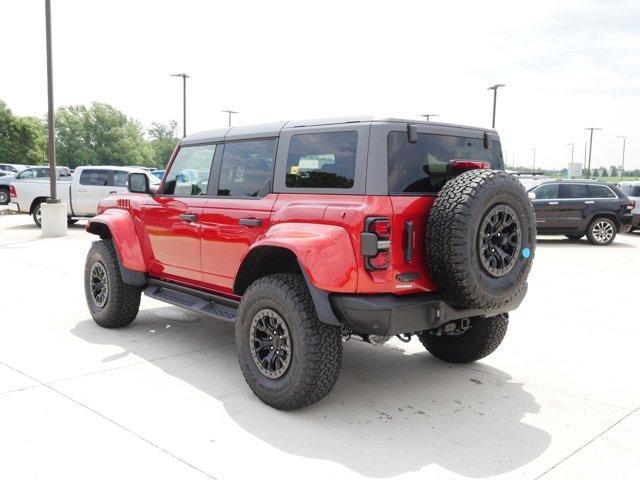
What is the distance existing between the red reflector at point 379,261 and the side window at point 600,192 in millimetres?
13223

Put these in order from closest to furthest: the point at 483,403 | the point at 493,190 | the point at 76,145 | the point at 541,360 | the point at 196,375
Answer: the point at 493,190 → the point at 483,403 → the point at 196,375 → the point at 541,360 → the point at 76,145

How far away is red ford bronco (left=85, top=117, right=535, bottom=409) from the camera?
138 inches

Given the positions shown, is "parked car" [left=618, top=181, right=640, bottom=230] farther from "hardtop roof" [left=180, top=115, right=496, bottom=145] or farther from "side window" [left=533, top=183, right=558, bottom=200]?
"hardtop roof" [left=180, top=115, right=496, bottom=145]

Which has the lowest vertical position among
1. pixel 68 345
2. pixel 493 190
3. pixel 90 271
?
pixel 68 345

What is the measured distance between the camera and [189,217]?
492cm

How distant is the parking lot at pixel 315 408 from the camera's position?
3182 mm

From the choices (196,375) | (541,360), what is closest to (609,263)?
(541,360)

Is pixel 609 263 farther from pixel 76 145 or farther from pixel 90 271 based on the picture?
pixel 76 145

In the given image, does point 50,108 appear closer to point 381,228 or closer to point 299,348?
point 299,348

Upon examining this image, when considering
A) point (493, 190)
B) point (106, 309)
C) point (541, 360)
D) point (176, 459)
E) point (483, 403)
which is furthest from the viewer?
point (106, 309)

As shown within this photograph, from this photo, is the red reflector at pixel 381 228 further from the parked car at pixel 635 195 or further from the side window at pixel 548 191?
the parked car at pixel 635 195

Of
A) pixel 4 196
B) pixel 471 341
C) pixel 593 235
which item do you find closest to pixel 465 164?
pixel 471 341

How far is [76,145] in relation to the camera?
272 feet

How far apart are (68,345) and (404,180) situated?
3.44 metres
